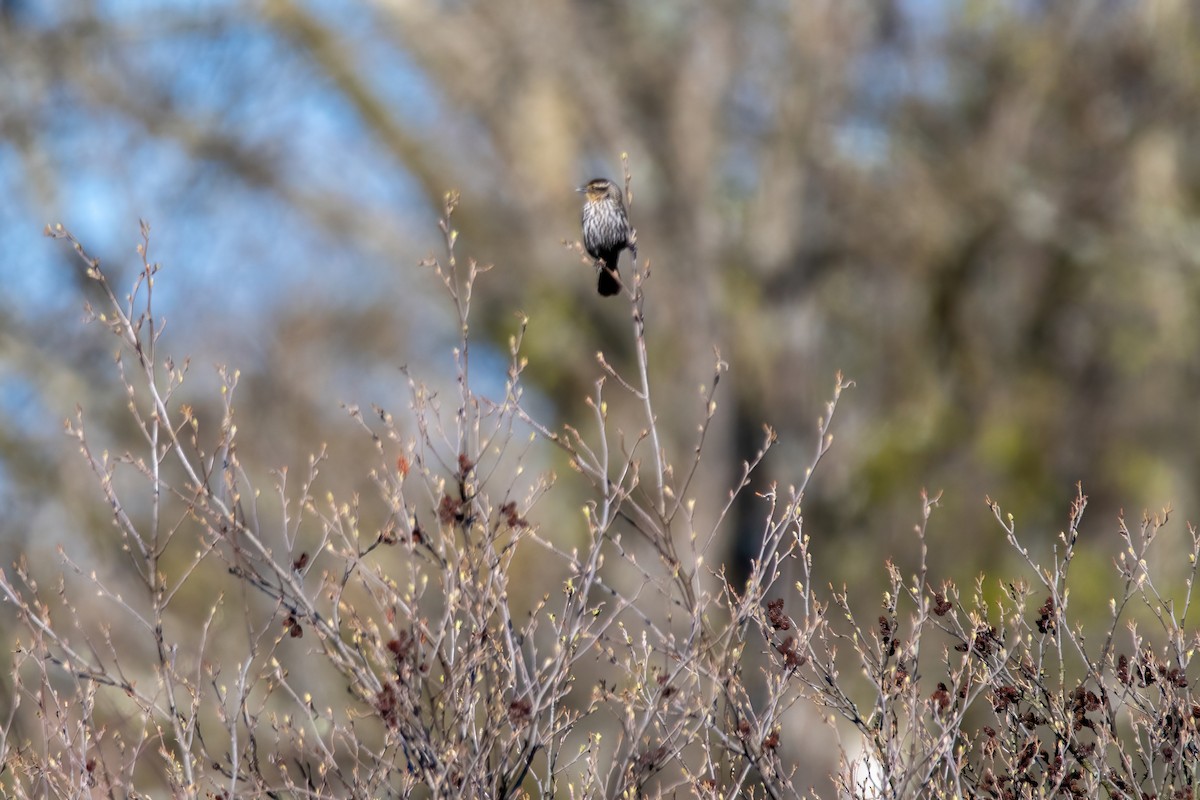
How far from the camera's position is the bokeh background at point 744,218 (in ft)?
44.2

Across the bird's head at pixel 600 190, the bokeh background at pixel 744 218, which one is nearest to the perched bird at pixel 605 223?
the bird's head at pixel 600 190

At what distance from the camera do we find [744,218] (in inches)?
627

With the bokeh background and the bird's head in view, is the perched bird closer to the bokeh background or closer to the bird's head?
the bird's head

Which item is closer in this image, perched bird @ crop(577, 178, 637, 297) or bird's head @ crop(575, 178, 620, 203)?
perched bird @ crop(577, 178, 637, 297)

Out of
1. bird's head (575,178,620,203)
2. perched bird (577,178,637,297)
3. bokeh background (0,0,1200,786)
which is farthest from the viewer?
bokeh background (0,0,1200,786)

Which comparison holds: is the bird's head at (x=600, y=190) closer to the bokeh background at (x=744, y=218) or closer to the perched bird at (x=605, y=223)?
the perched bird at (x=605, y=223)

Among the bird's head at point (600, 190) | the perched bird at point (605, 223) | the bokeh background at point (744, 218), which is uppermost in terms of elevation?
the bokeh background at point (744, 218)

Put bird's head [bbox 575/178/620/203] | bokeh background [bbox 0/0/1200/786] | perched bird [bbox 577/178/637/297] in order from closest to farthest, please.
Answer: perched bird [bbox 577/178/637/297] → bird's head [bbox 575/178/620/203] → bokeh background [bbox 0/0/1200/786]

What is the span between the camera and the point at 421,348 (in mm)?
21781

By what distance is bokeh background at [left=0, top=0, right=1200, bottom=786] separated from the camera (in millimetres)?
13484

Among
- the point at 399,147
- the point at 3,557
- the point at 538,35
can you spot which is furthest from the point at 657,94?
the point at 3,557

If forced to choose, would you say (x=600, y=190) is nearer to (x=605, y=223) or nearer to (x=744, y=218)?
(x=605, y=223)

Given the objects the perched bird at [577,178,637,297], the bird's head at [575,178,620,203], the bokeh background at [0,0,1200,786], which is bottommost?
the perched bird at [577,178,637,297]

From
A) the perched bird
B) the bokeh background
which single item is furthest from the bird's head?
the bokeh background
